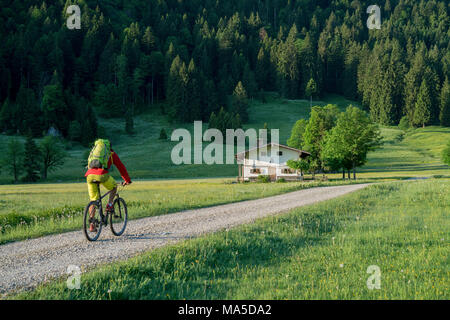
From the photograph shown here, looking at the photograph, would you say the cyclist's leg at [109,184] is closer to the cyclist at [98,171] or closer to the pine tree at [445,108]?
the cyclist at [98,171]

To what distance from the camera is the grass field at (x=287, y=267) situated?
588 cm

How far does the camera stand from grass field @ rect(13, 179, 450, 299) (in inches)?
231

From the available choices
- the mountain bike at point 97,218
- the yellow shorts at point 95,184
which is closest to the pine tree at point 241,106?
the mountain bike at point 97,218

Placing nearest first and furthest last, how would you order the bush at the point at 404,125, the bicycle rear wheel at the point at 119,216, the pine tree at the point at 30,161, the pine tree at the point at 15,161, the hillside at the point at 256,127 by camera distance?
the bicycle rear wheel at the point at 119,216
the pine tree at the point at 30,161
the pine tree at the point at 15,161
the hillside at the point at 256,127
the bush at the point at 404,125

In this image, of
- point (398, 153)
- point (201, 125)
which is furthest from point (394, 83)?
point (201, 125)

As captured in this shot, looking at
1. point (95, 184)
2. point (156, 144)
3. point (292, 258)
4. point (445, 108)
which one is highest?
point (95, 184)

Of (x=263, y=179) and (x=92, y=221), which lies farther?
(x=263, y=179)

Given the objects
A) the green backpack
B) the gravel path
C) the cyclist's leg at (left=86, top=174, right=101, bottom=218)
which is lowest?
the gravel path

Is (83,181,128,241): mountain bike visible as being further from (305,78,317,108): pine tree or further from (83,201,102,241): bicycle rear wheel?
(305,78,317,108): pine tree

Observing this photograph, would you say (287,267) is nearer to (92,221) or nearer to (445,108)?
(92,221)

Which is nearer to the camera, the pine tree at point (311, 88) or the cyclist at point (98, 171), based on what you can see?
the cyclist at point (98, 171)

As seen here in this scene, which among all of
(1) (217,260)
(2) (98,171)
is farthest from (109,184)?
(1) (217,260)

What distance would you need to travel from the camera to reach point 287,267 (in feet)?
23.9

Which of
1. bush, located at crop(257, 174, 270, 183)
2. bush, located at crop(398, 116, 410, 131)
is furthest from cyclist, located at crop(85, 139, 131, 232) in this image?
bush, located at crop(398, 116, 410, 131)
